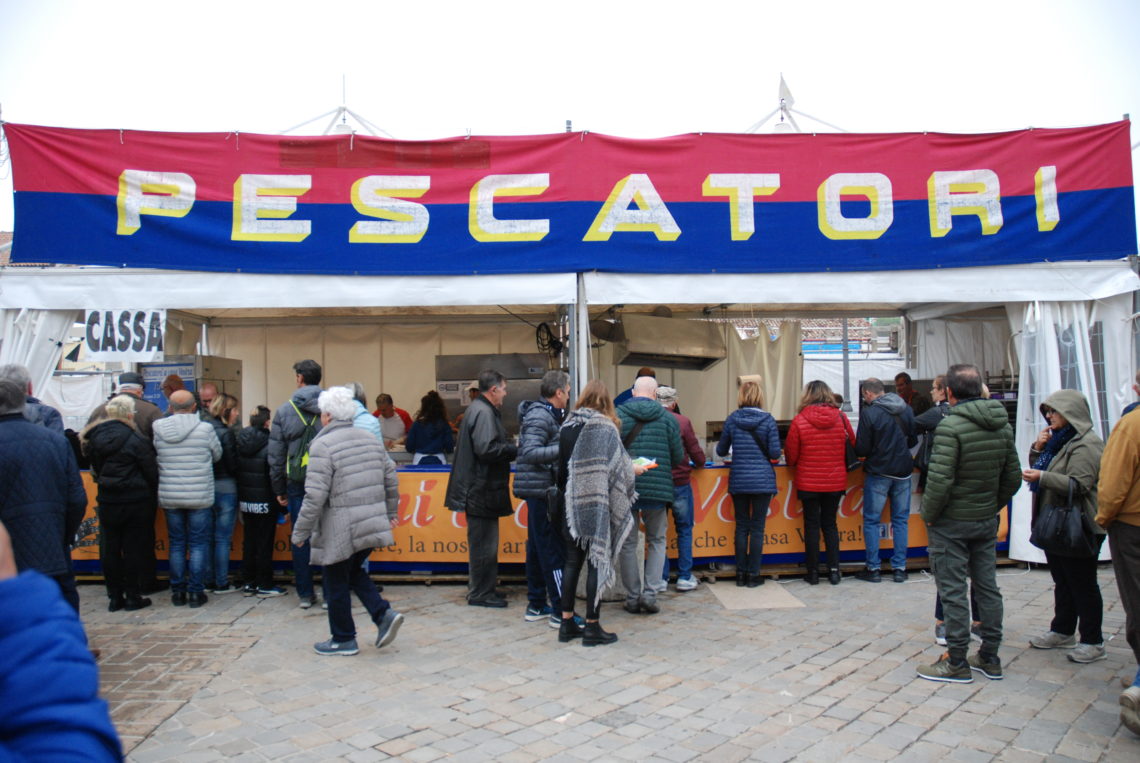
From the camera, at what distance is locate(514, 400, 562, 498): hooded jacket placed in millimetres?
5828

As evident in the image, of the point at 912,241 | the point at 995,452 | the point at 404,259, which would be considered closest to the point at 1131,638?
the point at 995,452

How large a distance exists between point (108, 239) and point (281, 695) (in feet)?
14.8

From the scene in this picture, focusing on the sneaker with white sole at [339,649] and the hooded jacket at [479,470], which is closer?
the sneaker with white sole at [339,649]

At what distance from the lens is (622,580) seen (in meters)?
6.48

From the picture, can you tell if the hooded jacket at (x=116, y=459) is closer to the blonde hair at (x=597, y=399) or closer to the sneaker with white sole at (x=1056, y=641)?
the blonde hair at (x=597, y=399)

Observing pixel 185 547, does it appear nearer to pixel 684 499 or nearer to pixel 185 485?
pixel 185 485

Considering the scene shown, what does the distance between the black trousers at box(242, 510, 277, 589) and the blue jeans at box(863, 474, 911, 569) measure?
508 cm

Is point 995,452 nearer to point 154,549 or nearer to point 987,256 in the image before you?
point 987,256

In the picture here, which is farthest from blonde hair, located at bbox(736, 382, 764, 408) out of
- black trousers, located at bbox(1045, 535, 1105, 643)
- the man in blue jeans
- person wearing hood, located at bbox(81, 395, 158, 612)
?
person wearing hood, located at bbox(81, 395, 158, 612)

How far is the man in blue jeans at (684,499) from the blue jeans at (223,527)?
11.9ft

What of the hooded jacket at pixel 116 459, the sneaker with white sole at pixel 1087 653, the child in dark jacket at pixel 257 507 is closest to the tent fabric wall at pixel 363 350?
the child in dark jacket at pixel 257 507

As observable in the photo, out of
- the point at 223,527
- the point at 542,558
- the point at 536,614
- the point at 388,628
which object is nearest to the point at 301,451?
the point at 223,527

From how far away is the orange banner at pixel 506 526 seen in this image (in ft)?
23.3

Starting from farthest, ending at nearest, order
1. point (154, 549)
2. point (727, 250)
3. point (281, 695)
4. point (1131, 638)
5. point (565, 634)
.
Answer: point (727, 250)
point (154, 549)
point (565, 634)
point (281, 695)
point (1131, 638)
